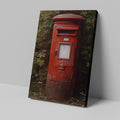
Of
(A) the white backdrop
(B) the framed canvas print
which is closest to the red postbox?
(B) the framed canvas print

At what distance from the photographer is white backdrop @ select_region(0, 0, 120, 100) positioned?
334 cm

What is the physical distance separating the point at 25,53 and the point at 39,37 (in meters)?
0.55

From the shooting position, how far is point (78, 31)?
3156 millimetres

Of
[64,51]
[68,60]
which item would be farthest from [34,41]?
[68,60]

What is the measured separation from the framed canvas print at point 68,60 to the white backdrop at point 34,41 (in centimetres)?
26

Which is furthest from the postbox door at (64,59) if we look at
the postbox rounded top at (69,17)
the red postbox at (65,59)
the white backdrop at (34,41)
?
the white backdrop at (34,41)

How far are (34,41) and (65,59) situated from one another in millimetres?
887

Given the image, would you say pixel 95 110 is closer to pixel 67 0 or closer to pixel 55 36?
pixel 55 36

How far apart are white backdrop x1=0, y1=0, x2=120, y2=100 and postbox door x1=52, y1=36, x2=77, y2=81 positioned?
48cm

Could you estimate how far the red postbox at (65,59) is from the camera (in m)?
3.11

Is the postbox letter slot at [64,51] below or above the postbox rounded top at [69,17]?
below

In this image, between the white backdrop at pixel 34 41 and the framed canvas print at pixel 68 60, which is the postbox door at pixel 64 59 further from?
the white backdrop at pixel 34 41

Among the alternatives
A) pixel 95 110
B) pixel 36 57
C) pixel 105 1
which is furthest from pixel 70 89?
pixel 105 1

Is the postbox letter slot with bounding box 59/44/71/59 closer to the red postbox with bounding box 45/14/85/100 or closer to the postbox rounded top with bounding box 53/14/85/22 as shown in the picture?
the red postbox with bounding box 45/14/85/100
